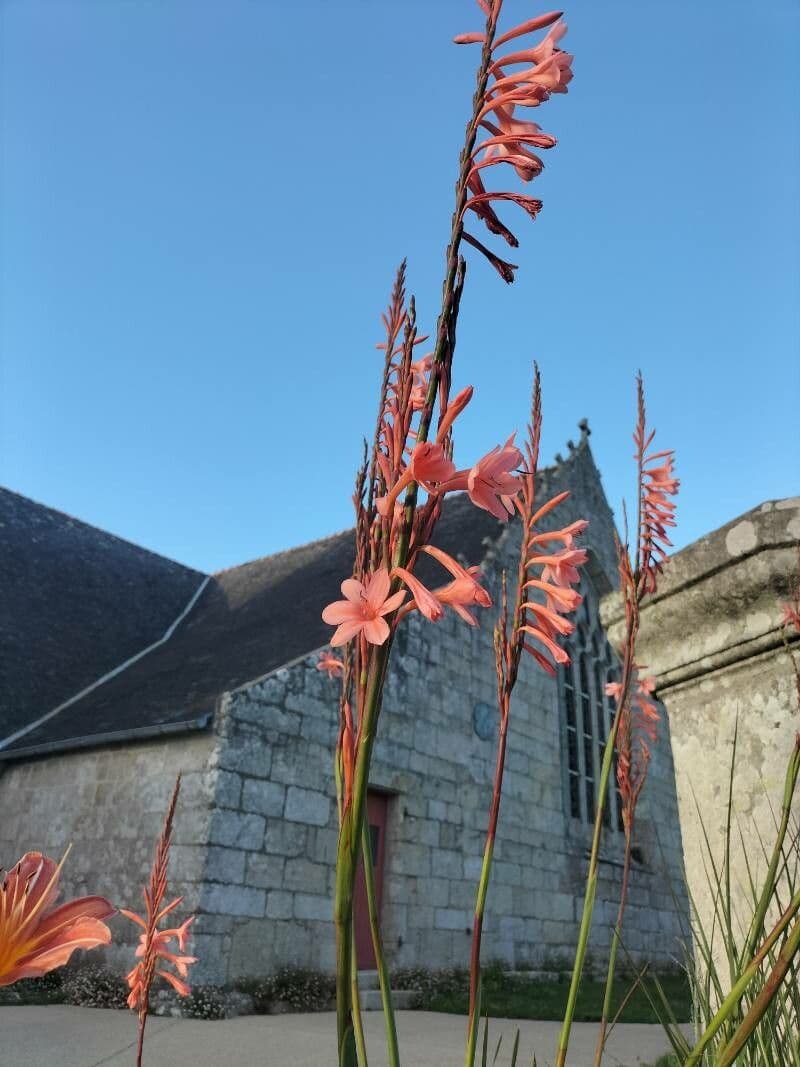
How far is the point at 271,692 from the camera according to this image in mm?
7574

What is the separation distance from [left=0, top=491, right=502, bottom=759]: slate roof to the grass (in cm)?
373

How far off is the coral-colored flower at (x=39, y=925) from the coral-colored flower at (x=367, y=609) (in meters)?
0.28

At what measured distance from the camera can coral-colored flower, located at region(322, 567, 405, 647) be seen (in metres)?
0.65

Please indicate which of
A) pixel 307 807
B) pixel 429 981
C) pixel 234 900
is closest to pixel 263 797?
pixel 307 807

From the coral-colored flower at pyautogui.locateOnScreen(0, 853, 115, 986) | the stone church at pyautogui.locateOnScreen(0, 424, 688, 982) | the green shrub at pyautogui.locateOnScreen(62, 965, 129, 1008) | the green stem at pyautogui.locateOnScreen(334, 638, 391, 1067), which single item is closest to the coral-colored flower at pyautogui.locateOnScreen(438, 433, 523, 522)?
the green stem at pyautogui.locateOnScreen(334, 638, 391, 1067)

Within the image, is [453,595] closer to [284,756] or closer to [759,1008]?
[759,1008]

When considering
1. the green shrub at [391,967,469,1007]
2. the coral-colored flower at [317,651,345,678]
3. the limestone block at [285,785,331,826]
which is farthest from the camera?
the green shrub at [391,967,469,1007]

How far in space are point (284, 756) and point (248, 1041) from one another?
106 inches

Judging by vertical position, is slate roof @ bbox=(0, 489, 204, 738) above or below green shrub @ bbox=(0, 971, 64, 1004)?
above

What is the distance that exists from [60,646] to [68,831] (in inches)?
159

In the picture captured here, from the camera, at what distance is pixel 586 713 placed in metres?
13.1

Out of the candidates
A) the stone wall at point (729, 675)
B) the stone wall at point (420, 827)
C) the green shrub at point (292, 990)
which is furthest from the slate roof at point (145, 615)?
the stone wall at point (729, 675)

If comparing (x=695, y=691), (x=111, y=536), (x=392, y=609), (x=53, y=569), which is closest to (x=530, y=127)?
(x=392, y=609)

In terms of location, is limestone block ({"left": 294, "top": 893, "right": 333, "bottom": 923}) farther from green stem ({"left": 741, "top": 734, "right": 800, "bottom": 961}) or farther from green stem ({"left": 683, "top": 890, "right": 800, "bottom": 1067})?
green stem ({"left": 683, "top": 890, "right": 800, "bottom": 1067})
